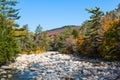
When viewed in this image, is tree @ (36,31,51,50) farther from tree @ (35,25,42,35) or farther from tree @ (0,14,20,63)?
tree @ (0,14,20,63)

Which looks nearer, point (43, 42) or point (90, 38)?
point (90, 38)

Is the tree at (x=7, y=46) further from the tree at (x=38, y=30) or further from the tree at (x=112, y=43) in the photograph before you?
the tree at (x=38, y=30)

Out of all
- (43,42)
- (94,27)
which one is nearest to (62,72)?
(94,27)

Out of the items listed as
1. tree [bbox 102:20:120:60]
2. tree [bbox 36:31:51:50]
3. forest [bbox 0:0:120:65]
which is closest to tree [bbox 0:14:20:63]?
forest [bbox 0:0:120:65]

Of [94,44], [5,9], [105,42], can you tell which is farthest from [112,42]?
[5,9]

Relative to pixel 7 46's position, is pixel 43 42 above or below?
above

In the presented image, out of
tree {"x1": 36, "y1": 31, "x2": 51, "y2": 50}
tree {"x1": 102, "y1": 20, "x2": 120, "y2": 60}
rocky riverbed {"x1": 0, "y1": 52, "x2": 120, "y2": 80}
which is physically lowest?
rocky riverbed {"x1": 0, "y1": 52, "x2": 120, "y2": 80}

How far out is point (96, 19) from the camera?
6319 centimetres

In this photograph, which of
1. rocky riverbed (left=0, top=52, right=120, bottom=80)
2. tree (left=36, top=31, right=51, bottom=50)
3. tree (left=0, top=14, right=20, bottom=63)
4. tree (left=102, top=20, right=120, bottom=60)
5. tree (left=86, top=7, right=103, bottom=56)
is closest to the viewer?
rocky riverbed (left=0, top=52, right=120, bottom=80)

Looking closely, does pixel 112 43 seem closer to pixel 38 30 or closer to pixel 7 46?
pixel 7 46

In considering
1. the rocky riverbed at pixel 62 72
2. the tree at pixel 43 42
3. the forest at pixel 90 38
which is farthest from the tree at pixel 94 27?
the tree at pixel 43 42

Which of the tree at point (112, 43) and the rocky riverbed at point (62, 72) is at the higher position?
the tree at point (112, 43)

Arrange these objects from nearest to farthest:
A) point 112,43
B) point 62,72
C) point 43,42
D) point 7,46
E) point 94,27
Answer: point 62,72 → point 7,46 → point 112,43 → point 94,27 → point 43,42

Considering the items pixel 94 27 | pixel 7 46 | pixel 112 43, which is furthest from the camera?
pixel 94 27
